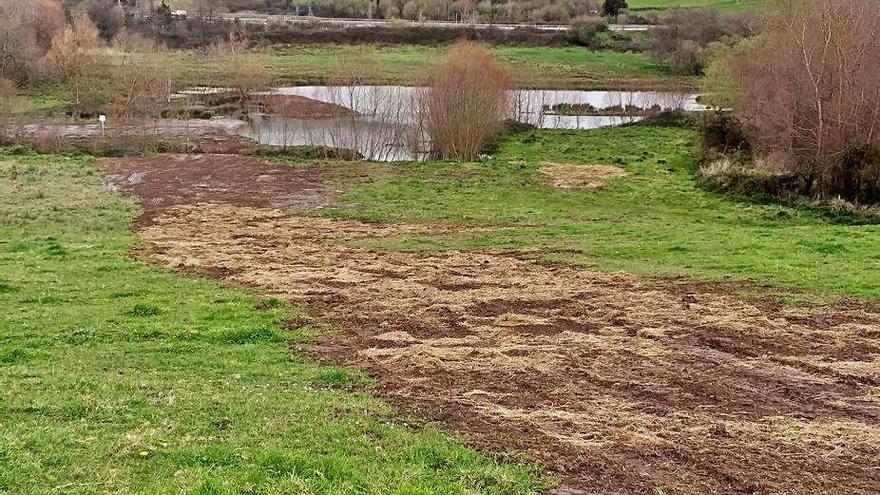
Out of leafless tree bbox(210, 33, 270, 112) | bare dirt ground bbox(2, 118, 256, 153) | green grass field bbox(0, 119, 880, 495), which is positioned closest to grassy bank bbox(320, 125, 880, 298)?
green grass field bbox(0, 119, 880, 495)

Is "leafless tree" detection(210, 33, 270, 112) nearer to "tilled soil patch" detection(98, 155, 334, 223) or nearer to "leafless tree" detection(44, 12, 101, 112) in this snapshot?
"leafless tree" detection(44, 12, 101, 112)

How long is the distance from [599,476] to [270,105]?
189ft

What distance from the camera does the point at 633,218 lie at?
95.9ft

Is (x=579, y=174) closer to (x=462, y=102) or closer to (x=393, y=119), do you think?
(x=462, y=102)

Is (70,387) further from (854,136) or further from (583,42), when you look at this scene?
(583,42)

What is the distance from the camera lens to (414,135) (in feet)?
149

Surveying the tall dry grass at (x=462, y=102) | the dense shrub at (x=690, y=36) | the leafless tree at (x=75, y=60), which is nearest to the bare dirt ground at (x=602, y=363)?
the tall dry grass at (x=462, y=102)

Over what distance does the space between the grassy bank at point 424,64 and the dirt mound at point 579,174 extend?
79.6ft

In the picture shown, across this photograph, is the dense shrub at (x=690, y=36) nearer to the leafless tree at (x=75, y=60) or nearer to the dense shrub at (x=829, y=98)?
the dense shrub at (x=829, y=98)

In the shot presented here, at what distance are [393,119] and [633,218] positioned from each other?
23.2 m

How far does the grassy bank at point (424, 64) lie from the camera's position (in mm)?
74625

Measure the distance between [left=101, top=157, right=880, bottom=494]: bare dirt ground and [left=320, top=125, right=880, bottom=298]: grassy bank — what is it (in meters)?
2.01

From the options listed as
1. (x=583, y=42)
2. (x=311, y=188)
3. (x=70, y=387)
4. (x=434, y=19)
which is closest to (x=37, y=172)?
(x=311, y=188)

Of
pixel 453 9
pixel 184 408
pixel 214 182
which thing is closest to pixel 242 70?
pixel 214 182
